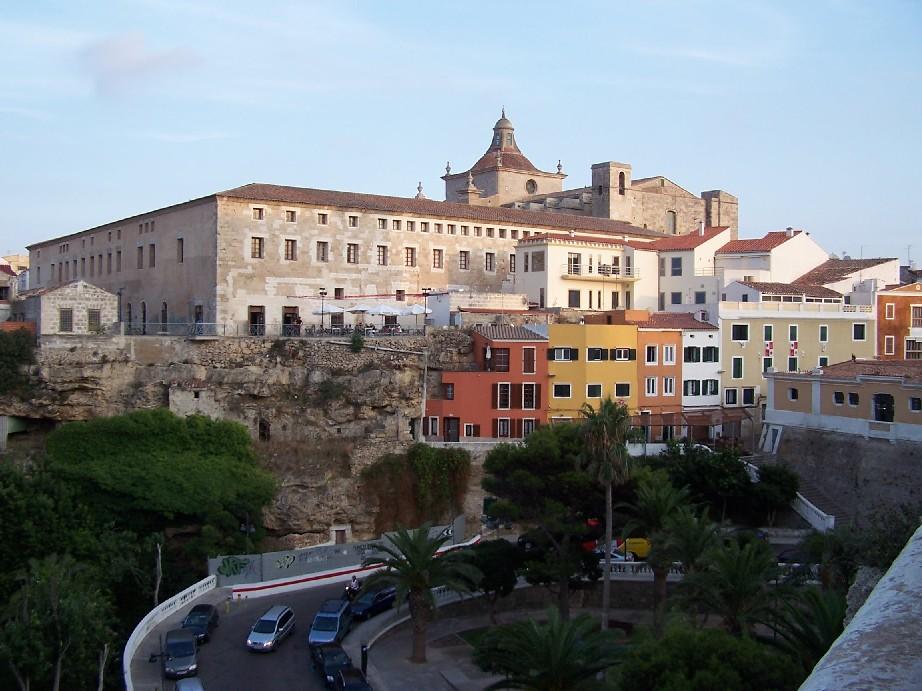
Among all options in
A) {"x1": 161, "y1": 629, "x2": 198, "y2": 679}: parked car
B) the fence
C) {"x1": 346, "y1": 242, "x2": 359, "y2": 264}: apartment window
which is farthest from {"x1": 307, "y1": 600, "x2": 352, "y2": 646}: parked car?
{"x1": 346, "y1": 242, "x2": 359, "y2": 264}: apartment window

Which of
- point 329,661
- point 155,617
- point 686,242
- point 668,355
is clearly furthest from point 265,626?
point 686,242

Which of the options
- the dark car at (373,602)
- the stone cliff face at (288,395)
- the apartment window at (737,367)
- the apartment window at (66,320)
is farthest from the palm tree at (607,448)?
the apartment window at (66,320)

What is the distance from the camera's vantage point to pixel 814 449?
4212cm

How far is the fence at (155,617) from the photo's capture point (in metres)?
26.1

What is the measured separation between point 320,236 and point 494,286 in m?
11.3

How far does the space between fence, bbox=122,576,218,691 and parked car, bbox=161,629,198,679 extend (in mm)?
994

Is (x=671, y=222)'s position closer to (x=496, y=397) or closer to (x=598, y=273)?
(x=598, y=273)

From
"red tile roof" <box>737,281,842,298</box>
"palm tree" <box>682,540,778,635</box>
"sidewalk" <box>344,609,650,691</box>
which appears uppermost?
"red tile roof" <box>737,281,842,298</box>

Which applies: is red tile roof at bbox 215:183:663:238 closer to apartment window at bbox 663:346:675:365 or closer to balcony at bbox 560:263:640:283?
balcony at bbox 560:263:640:283

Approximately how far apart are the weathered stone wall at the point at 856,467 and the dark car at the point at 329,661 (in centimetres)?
2086

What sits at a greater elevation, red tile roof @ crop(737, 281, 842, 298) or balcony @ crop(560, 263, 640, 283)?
balcony @ crop(560, 263, 640, 283)

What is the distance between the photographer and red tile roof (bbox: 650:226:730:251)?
5658 cm

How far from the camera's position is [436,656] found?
29141mm

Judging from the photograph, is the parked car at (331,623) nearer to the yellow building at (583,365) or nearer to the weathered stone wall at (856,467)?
the yellow building at (583,365)
